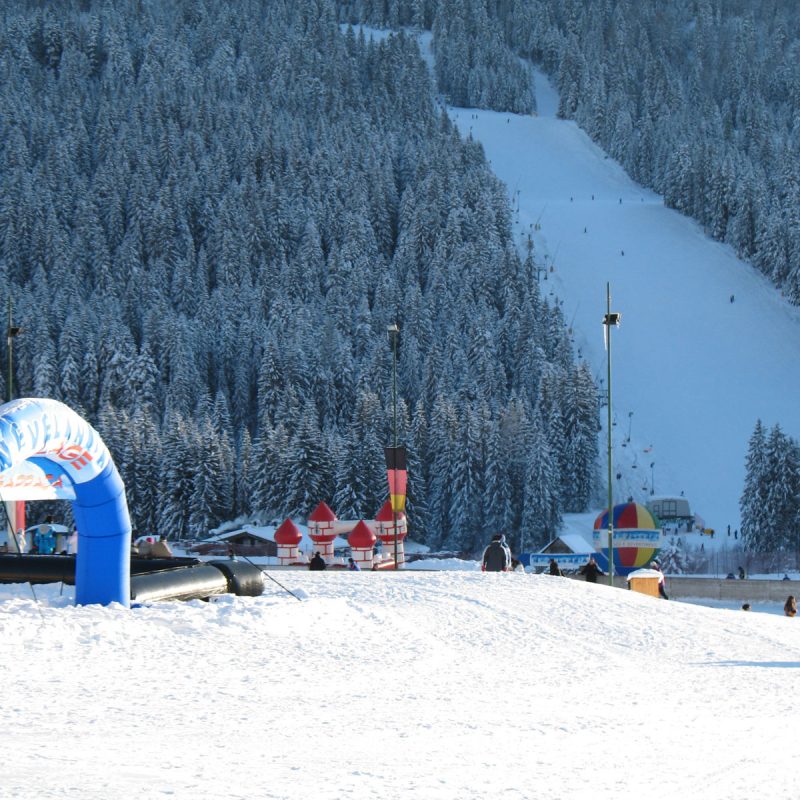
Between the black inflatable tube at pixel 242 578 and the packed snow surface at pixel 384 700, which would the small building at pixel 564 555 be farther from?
the packed snow surface at pixel 384 700

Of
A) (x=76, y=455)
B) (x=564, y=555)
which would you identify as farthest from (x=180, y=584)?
(x=564, y=555)

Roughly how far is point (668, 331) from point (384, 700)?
75.6 meters

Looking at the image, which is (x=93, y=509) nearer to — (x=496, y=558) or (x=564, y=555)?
(x=496, y=558)

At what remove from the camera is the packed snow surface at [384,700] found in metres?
7.75

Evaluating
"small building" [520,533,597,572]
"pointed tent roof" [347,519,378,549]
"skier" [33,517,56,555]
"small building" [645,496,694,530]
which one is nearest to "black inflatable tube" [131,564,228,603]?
"skier" [33,517,56,555]

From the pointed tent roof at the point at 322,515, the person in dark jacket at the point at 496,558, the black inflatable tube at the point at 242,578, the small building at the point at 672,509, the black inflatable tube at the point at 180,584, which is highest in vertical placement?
the black inflatable tube at the point at 180,584

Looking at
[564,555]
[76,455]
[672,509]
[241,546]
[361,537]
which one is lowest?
[672,509]

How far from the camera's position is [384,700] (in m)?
10.4

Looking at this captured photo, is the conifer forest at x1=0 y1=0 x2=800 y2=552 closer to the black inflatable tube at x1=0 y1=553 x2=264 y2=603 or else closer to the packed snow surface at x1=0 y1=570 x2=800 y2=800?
the black inflatable tube at x1=0 y1=553 x2=264 y2=603

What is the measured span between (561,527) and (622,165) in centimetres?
7936

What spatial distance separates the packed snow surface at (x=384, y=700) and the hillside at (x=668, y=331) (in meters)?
46.5

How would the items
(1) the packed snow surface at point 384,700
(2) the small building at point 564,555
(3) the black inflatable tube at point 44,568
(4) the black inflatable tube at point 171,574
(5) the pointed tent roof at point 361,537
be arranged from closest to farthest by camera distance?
(1) the packed snow surface at point 384,700 < (4) the black inflatable tube at point 171,574 < (3) the black inflatable tube at point 44,568 < (5) the pointed tent roof at point 361,537 < (2) the small building at point 564,555

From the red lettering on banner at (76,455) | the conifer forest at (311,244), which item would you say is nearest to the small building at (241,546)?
the conifer forest at (311,244)

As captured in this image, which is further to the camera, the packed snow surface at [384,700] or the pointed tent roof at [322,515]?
the pointed tent roof at [322,515]
